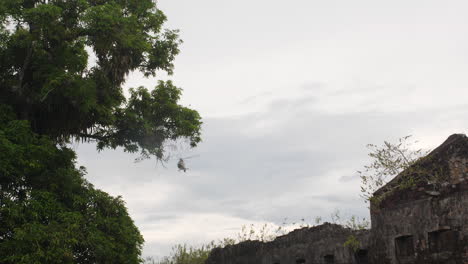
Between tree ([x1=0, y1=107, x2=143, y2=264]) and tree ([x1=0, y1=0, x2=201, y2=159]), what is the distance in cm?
131

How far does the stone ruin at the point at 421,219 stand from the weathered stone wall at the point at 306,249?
4cm

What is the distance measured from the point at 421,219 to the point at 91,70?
11059mm

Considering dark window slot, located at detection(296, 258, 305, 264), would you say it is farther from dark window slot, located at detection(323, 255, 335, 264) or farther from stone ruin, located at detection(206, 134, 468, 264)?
stone ruin, located at detection(206, 134, 468, 264)

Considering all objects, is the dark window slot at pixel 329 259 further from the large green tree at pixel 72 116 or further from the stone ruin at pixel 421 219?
the large green tree at pixel 72 116

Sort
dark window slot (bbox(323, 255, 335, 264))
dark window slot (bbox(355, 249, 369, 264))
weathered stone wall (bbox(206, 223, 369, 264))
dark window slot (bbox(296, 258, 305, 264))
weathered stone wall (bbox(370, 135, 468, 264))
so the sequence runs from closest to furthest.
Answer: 1. weathered stone wall (bbox(370, 135, 468, 264))
2. dark window slot (bbox(355, 249, 369, 264))
3. weathered stone wall (bbox(206, 223, 369, 264))
4. dark window slot (bbox(323, 255, 335, 264))
5. dark window slot (bbox(296, 258, 305, 264))

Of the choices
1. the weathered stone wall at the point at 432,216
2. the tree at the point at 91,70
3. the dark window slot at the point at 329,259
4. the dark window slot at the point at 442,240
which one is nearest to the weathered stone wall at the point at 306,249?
the dark window slot at the point at 329,259

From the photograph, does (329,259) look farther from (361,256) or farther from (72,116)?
(72,116)

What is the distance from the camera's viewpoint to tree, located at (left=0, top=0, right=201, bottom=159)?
1582 cm

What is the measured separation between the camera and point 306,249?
1780 cm

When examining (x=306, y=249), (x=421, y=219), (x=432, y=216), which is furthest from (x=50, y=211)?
(x=432, y=216)

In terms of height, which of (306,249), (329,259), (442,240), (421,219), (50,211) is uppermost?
(50,211)

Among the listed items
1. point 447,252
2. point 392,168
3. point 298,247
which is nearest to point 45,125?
point 298,247

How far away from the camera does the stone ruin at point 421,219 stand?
12.2 metres

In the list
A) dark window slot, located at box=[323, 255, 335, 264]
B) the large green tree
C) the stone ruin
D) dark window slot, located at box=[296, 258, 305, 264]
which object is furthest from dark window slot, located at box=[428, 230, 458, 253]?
the large green tree
